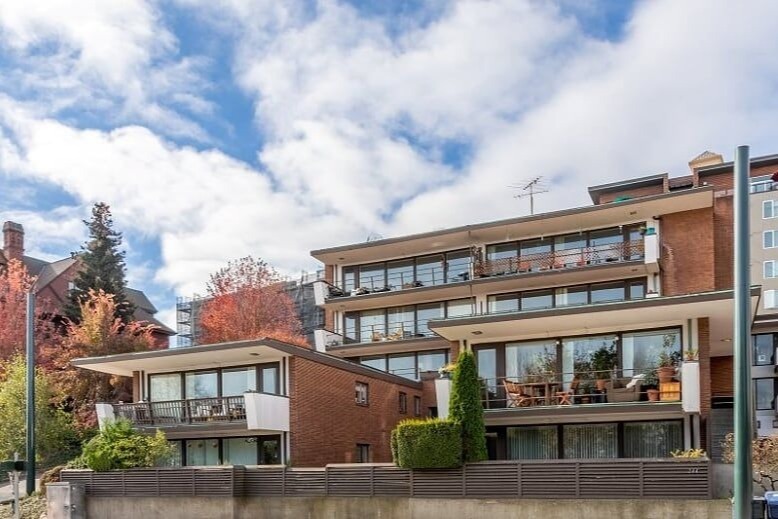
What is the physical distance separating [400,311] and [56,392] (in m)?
16.2

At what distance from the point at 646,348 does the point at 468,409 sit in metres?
6.32

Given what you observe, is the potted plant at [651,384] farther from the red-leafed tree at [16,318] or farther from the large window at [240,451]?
the red-leafed tree at [16,318]

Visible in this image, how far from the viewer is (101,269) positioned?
152 feet

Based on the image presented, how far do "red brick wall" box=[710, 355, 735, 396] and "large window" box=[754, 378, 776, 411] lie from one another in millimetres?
15948

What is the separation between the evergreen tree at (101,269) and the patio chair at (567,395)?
3006cm

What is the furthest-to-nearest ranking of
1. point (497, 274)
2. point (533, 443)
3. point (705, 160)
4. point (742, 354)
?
point (705, 160) → point (497, 274) → point (533, 443) → point (742, 354)

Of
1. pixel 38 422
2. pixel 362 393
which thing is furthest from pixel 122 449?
pixel 38 422

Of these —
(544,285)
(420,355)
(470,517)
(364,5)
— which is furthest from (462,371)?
(420,355)

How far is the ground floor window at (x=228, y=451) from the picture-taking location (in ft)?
79.9

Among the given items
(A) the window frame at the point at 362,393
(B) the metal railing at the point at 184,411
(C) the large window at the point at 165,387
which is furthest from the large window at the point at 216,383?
(A) the window frame at the point at 362,393

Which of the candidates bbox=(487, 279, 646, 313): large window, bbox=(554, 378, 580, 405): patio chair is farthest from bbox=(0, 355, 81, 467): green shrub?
bbox=(554, 378, 580, 405): patio chair

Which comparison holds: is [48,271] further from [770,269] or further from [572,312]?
[770,269]

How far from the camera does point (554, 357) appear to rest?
2275 cm

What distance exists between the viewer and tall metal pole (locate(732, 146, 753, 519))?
809cm
